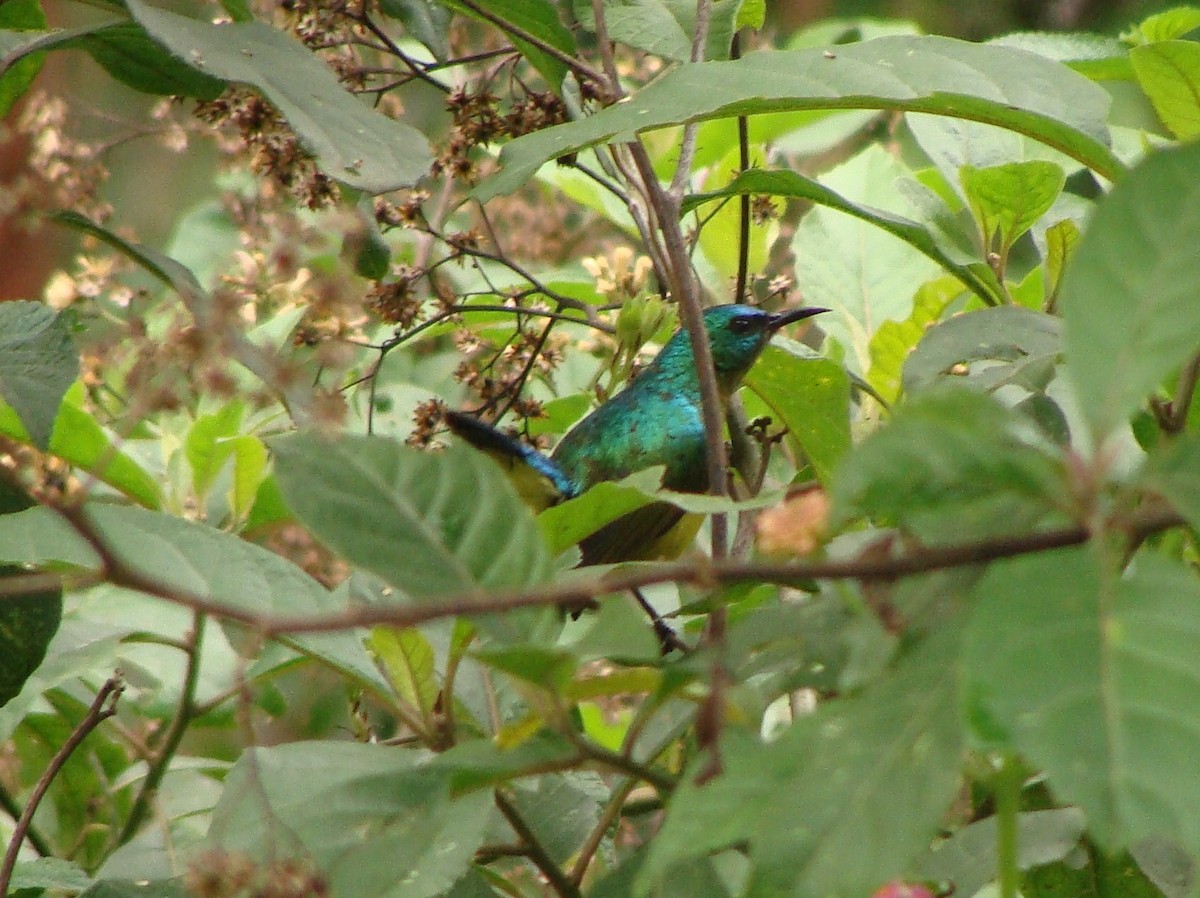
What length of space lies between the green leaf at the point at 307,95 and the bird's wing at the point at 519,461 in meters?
0.50

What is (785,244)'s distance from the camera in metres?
3.42

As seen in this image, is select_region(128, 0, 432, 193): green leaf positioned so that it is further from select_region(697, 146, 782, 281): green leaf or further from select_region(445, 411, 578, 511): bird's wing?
select_region(697, 146, 782, 281): green leaf

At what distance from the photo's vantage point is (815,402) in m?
1.51

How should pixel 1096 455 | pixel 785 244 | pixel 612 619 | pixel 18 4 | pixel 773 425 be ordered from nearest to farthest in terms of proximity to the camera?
pixel 1096 455, pixel 612 619, pixel 18 4, pixel 773 425, pixel 785 244

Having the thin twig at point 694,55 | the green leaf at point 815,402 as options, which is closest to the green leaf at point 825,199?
the thin twig at point 694,55

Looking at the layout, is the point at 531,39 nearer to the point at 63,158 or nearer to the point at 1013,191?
the point at 1013,191

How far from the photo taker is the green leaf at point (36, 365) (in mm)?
1440

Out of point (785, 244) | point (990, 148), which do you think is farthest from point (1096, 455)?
point (785, 244)

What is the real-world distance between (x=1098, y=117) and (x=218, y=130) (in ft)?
4.06

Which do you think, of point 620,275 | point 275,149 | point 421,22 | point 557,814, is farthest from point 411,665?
point 620,275

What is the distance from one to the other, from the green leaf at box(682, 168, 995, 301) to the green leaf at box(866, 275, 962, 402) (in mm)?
247

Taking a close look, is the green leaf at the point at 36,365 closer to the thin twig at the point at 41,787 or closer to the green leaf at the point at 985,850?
the thin twig at the point at 41,787

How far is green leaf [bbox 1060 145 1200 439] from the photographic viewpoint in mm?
705

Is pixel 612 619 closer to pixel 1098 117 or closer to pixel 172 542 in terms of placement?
pixel 172 542
